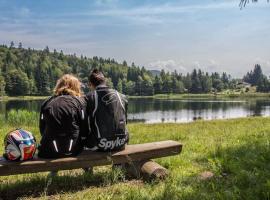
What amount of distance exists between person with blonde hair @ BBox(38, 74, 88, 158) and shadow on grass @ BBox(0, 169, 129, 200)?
2.05ft

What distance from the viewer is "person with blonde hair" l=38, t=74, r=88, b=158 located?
24.4ft

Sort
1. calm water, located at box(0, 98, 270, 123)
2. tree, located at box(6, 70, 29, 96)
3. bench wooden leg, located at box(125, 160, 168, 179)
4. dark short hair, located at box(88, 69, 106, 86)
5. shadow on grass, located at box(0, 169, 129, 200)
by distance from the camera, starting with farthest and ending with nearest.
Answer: tree, located at box(6, 70, 29, 96) < calm water, located at box(0, 98, 270, 123) < dark short hair, located at box(88, 69, 106, 86) < bench wooden leg, located at box(125, 160, 168, 179) < shadow on grass, located at box(0, 169, 129, 200)

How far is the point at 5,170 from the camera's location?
675 cm

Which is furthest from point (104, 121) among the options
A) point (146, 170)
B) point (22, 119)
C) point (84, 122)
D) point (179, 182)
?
point (22, 119)

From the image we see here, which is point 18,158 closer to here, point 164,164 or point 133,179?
point 133,179

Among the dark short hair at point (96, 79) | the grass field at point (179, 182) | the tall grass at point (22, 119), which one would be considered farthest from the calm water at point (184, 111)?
the dark short hair at point (96, 79)

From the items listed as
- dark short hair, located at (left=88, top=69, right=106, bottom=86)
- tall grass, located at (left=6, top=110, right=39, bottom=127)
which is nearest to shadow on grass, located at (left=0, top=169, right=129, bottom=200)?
dark short hair, located at (left=88, top=69, right=106, bottom=86)

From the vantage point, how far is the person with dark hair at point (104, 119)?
7895 mm

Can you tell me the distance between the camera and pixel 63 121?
7547 millimetres

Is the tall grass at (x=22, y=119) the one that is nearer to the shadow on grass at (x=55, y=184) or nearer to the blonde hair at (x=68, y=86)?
the shadow on grass at (x=55, y=184)

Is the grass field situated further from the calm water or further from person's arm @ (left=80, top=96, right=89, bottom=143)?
the calm water

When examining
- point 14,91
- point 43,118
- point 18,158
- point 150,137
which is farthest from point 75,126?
point 14,91

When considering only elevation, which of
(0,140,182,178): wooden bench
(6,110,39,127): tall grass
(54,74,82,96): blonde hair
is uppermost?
(54,74,82,96): blonde hair

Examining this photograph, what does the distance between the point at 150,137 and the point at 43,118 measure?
27.7 ft
